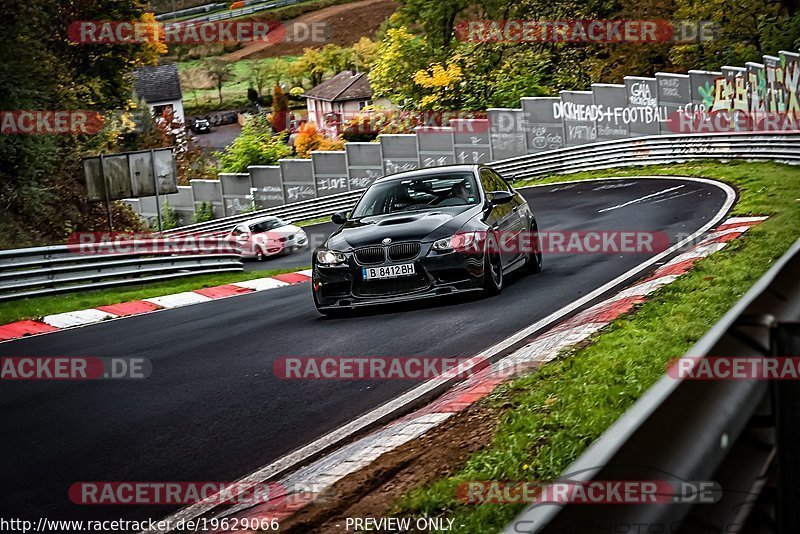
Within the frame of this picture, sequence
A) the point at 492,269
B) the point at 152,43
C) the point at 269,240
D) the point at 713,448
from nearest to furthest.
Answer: the point at 713,448, the point at 492,269, the point at 269,240, the point at 152,43

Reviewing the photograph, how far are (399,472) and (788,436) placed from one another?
8.96 feet

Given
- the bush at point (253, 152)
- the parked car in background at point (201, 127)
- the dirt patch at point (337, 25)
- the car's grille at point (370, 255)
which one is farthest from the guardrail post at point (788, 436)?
the dirt patch at point (337, 25)

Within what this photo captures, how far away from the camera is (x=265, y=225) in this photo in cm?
3303

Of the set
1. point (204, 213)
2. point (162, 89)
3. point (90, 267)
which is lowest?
point (204, 213)

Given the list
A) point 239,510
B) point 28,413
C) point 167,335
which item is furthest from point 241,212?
point 239,510

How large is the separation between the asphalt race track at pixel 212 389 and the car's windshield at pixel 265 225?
57.3ft

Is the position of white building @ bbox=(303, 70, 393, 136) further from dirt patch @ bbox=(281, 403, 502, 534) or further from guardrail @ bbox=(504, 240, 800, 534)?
guardrail @ bbox=(504, 240, 800, 534)

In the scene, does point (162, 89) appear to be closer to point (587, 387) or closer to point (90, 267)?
point (90, 267)

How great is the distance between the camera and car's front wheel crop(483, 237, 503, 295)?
36.9 ft

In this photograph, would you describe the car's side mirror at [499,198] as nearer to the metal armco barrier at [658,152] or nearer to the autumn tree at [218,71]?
the metal armco barrier at [658,152]

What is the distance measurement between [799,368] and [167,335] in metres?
9.63

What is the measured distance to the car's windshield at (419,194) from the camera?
1218 cm

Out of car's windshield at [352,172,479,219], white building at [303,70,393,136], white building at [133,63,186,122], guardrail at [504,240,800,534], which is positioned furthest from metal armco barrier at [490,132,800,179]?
white building at [133,63,186,122]

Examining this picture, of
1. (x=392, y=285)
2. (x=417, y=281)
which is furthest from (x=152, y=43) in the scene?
(x=417, y=281)
